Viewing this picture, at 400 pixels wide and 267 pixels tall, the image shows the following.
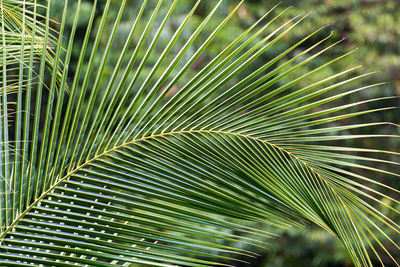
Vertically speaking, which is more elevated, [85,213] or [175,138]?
[175,138]

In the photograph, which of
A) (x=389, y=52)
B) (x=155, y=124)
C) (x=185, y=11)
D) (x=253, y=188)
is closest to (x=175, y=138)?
(x=155, y=124)

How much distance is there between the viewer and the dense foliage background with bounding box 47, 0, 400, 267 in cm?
279

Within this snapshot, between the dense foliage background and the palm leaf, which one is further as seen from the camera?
the dense foliage background

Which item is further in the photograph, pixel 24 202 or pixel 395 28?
pixel 395 28

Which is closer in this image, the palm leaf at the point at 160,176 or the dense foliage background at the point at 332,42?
the palm leaf at the point at 160,176

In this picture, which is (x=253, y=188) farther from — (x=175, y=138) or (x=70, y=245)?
(x=70, y=245)

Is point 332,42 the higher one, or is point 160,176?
point 332,42

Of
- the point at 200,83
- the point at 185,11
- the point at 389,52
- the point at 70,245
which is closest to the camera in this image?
the point at 70,245

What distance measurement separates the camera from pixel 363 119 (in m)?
2.98

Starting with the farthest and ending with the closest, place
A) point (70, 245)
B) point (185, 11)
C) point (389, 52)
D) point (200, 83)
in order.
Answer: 1. point (389, 52)
2. point (185, 11)
3. point (200, 83)
4. point (70, 245)

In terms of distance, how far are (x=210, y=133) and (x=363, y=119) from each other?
2367 mm

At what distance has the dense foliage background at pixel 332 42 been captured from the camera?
2791 millimetres

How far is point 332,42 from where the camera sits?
10.1 feet

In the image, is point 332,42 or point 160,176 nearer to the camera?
point 160,176
